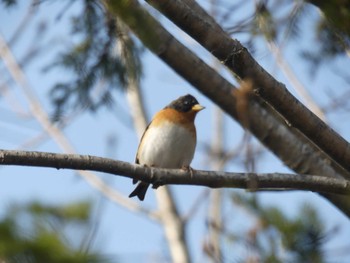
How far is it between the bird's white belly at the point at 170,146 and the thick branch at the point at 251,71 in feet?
7.81

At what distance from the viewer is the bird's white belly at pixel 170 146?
6160 mm

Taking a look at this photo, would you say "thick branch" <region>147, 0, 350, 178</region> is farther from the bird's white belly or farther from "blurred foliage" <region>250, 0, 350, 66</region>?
the bird's white belly

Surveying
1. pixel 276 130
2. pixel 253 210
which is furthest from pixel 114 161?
pixel 276 130

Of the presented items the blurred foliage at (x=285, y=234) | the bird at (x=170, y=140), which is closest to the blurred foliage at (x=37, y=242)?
the blurred foliage at (x=285, y=234)

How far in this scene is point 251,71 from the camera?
350 cm

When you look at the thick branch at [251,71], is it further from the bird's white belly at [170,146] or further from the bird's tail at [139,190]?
the bird's tail at [139,190]

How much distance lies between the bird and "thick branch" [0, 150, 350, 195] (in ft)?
7.03

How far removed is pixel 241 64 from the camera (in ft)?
11.4

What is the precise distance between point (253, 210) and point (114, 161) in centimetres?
113

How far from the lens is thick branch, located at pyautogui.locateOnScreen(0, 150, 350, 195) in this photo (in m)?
3.47

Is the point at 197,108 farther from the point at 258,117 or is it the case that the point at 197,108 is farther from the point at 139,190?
the point at 258,117

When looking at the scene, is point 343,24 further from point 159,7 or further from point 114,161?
point 114,161

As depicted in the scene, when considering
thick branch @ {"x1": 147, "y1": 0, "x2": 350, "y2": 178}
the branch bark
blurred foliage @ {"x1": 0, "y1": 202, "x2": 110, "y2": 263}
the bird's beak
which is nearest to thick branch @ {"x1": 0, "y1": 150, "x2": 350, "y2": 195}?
thick branch @ {"x1": 147, "y1": 0, "x2": 350, "y2": 178}

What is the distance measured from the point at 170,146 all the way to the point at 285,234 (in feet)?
12.1
